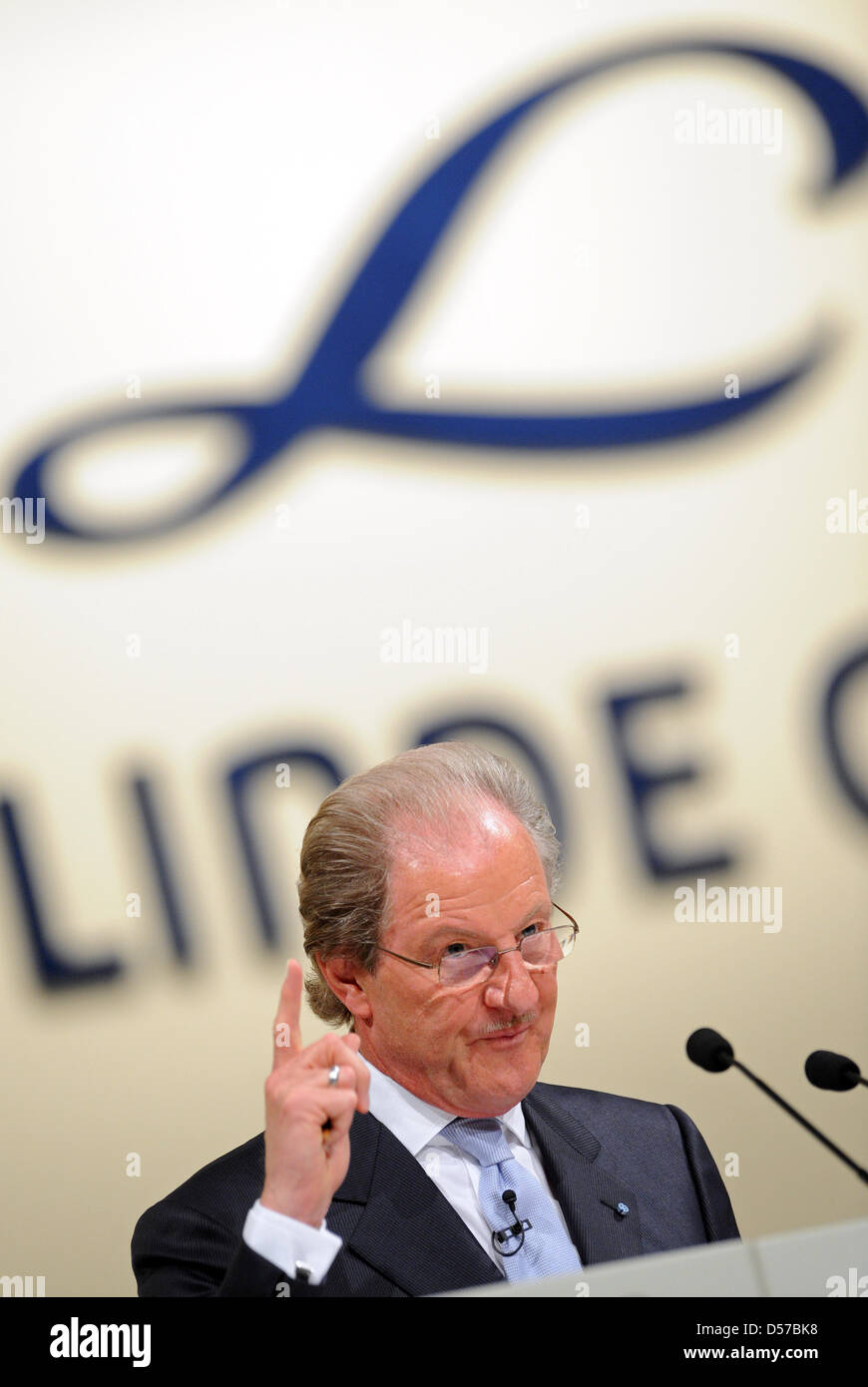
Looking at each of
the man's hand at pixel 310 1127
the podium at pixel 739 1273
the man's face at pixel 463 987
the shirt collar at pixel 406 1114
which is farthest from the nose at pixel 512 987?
the podium at pixel 739 1273

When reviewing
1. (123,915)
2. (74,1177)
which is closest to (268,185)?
(123,915)

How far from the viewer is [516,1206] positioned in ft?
6.62

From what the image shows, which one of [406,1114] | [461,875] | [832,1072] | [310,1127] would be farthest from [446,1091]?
[832,1072]

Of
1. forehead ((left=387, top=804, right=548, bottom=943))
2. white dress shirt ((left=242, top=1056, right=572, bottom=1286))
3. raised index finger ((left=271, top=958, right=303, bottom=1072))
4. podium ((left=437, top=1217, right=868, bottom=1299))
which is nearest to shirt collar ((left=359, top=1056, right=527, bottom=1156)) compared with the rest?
white dress shirt ((left=242, top=1056, right=572, bottom=1286))

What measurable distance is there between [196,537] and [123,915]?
0.95m

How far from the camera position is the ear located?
2162 mm

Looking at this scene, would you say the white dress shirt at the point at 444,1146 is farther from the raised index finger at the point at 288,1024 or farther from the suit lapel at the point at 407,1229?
the raised index finger at the point at 288,1024

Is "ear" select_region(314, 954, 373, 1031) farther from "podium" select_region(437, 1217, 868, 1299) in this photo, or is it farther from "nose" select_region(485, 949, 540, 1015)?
"podium" select_region(437, 1217, 868, 1299)

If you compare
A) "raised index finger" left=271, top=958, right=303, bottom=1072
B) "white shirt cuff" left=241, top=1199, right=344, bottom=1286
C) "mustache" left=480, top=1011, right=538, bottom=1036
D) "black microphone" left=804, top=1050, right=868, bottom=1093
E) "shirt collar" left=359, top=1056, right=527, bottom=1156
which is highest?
"raised index finger" left=271, top=958, right=303, bottom=1072

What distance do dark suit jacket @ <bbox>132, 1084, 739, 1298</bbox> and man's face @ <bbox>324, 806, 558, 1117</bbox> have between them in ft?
0.40

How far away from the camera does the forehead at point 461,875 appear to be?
2074 millimetres
